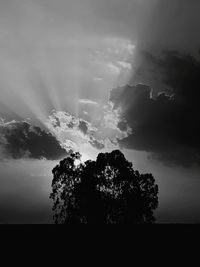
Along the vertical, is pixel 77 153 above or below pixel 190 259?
above

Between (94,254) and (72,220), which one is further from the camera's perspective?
(72,220)

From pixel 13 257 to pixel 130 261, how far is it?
5093mm

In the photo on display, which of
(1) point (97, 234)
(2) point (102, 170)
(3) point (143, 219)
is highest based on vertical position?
(2) point (102, 170)

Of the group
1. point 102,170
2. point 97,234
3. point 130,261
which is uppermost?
point 102,170

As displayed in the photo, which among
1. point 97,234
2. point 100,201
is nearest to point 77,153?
point 100,201

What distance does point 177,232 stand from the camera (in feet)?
71.5

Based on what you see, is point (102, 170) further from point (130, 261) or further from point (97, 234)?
point (130, 261)

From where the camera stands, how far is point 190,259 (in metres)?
15.8

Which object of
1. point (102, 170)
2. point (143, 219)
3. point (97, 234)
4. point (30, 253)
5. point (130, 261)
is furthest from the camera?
point (102, 170)

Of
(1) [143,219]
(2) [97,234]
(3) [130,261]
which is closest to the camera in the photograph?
(3) [130,261]

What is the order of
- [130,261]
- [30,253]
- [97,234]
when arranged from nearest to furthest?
[130,261], [30,253], [97,234]

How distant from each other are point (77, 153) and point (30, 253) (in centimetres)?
4667

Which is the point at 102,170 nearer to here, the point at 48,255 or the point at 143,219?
the point at 143,219

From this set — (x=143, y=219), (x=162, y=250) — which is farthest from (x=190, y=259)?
(x=143, y=219)
